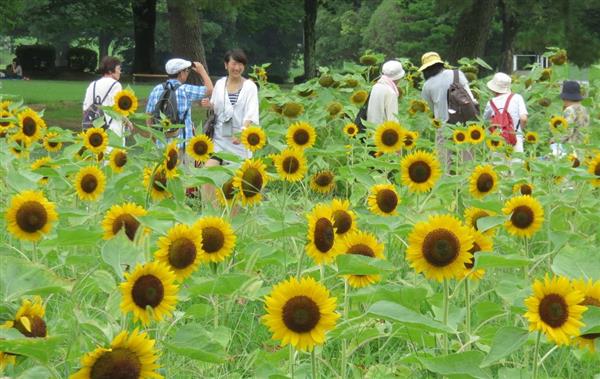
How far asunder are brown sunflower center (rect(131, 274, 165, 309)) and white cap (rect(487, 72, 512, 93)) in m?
6.53

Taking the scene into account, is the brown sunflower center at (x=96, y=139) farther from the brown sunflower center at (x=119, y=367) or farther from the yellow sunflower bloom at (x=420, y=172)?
the brown sunflower center at (x=119, y=367)

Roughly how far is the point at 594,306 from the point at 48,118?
1606 centimetres

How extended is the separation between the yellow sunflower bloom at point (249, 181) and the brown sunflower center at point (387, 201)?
39 cm

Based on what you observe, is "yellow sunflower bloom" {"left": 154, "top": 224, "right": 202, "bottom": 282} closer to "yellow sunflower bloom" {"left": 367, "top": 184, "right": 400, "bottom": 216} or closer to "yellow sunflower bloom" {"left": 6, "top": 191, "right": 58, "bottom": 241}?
"yellow sunflower bloom" {"left": 6, "top": 191, "right": 58, "bottom": 241}

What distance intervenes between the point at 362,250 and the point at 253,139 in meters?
2.18

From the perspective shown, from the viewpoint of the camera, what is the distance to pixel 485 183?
390 cm

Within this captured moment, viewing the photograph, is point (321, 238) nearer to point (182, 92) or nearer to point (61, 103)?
point (182, 92)

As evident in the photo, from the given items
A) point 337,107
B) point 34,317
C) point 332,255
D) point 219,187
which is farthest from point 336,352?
point 337,107

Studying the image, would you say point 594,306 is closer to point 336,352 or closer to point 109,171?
point 336,352

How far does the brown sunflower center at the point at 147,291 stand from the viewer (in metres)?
1.96

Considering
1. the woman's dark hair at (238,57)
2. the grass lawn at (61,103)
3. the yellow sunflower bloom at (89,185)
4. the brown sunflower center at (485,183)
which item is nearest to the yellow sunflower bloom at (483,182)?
the brown sunflower center at (485,183)

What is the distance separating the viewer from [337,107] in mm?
8375

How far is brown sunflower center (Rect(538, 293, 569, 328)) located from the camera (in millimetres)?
1869

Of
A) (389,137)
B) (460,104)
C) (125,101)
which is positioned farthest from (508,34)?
(389,137)
